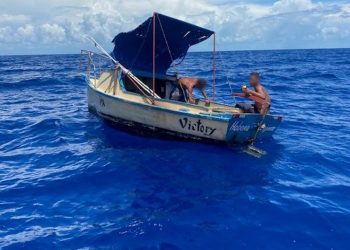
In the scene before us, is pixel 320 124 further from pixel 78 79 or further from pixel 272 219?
pixel 78 79

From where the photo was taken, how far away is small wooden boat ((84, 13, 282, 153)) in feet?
35.3

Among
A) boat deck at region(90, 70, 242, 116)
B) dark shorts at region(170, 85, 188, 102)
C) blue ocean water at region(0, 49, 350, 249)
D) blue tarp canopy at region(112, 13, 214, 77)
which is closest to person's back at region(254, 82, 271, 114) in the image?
boat deck at region(90, 70, 242, 116)

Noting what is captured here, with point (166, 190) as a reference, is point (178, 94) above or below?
above

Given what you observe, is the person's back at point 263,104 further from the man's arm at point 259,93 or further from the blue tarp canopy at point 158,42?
the blue tarp canopy at point 158,42

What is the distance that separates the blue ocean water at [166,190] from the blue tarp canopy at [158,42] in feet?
9.14

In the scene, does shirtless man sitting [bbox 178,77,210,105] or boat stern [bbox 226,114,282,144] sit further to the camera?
shirtless man sitting [bbox 178,77,210,105]

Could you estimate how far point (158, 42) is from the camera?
13.4 m

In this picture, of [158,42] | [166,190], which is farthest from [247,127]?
[158,42]

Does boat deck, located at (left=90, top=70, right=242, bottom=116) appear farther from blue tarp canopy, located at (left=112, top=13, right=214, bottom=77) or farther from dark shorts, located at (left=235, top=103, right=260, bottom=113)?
blue tarp canopy, located at (left=112, top=13, right=214, bottom=77)

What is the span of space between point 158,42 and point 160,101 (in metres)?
2.64

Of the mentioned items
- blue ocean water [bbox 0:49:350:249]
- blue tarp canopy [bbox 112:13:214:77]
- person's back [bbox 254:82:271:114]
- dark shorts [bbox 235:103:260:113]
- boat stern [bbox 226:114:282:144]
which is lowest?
blue ocean water [bbox 0:49:350:249]

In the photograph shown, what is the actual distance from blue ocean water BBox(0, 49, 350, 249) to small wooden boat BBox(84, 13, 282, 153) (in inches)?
22.3

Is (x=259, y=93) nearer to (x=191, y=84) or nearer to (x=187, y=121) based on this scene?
(x=187, y=121)

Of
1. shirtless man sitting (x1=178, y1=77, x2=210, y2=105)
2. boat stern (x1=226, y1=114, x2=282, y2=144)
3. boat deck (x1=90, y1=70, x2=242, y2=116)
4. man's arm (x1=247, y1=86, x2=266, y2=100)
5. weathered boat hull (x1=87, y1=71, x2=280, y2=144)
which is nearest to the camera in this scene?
boat stern (x1=226, y1=114, x2=282, y2=144)
